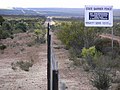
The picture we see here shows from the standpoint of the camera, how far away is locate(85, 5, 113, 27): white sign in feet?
61.3

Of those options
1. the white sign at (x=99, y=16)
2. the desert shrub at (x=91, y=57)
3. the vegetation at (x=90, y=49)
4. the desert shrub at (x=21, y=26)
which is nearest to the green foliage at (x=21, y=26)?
the desert shrub at (x=21, y=26)

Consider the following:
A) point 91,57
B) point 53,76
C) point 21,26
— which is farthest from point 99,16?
point 21,26

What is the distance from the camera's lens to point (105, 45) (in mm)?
33344

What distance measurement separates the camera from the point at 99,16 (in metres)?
18.2

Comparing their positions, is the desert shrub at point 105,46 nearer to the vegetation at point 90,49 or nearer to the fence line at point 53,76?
the vegetation at point 90,49

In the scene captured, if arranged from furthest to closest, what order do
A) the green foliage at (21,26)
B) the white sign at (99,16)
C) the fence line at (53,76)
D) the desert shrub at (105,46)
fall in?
1. the green foliage at (21,26)
2. the desert shrub at (105,46)
3. the white sign at (99,16)
4. the fence line at (53,76)

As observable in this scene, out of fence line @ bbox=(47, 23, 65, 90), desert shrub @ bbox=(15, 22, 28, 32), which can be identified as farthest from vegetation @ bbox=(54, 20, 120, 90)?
desert shrub @ bbox=(15, 22, 28, 32)

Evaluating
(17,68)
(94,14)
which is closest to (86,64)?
(17,68)

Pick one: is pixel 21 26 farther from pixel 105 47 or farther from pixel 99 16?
pixel 99 16

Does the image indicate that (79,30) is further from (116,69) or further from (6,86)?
(6,86)

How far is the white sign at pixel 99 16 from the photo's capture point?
736 inches

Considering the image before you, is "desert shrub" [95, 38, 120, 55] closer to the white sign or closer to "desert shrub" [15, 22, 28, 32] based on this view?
the white sign

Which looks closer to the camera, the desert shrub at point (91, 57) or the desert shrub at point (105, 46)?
the desert shrub at point (91, 57)

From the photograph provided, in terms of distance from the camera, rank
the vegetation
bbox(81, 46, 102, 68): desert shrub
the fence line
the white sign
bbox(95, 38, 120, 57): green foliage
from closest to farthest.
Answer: the fence line
the white sign
the vegetation
bbox(81, 46, 102, 68): desert shrub
bbox(95, 38, 120, 57): green foliage
